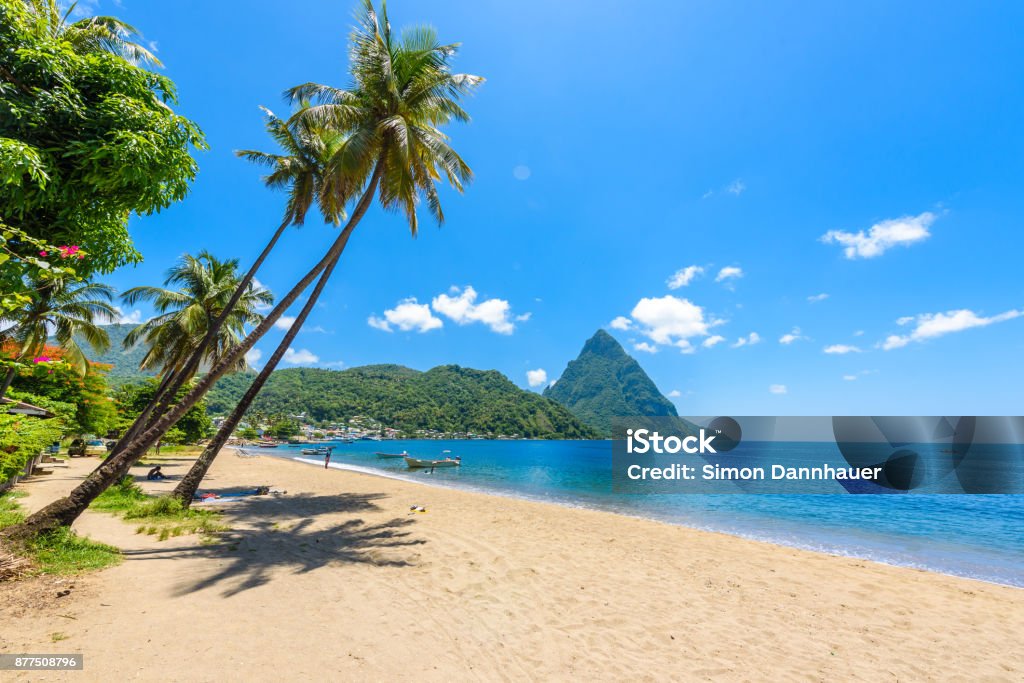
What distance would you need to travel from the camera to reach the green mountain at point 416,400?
402ft

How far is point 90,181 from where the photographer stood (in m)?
4.89

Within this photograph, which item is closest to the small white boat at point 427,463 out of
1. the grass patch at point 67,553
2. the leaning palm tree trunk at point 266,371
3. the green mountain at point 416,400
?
the leaning palm tree trunk at point 266,371

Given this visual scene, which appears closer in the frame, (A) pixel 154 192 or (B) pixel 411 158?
(A) pixel 154 192

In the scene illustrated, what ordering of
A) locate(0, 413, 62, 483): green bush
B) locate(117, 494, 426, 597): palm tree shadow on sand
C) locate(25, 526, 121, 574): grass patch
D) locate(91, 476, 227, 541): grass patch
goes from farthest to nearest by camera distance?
locate(91, 476, 227, 541): grass patch → locate(117, 494, 426, 597): palm tree shadow on sand → locate(25, 526, 121, 574): grass patch → locate(0, 413, 62, 483): green bush

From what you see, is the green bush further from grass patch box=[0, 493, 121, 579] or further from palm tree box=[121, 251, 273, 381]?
palm tree box=[121, 251, 273, 381]

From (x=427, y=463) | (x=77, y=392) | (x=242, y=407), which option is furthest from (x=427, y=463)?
(x=242, y=407)

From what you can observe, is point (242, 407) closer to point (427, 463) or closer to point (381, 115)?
point (381, 115)

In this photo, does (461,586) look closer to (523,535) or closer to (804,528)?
(523,535)

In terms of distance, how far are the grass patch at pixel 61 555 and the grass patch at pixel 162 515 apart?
1389 mm

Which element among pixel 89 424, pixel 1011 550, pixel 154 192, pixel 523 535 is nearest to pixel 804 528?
pixel 1011 550

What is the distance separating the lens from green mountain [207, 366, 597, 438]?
402 ft

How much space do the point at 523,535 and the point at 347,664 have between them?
724cm

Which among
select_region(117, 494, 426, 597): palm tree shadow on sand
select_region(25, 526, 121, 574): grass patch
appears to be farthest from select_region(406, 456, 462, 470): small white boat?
select_region(25, 526, 121, 574): grass patch

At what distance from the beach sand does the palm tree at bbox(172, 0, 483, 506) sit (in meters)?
4.56
